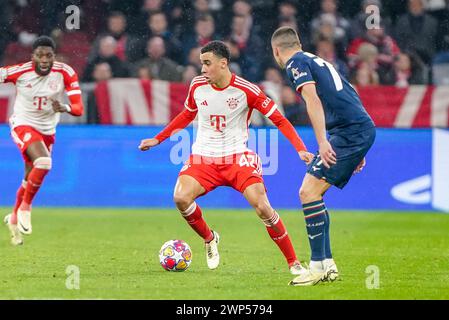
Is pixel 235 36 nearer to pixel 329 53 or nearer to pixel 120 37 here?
pixel 329 53

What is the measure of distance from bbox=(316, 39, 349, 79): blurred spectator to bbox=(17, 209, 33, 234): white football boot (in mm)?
5928

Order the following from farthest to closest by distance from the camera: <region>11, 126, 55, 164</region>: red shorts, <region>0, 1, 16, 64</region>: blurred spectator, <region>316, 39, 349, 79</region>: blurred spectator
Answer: <region>0, 1, 16, 64</region>: blurred spectator → <region>316, 39, 349, 79</region>: blurred spectator → <region>11, 126, 55, 164</region>: red shorts

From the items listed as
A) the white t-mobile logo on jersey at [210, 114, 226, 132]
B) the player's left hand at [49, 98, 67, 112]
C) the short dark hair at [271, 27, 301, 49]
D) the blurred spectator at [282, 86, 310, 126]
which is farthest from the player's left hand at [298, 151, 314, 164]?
the blurred spectator at [282, 86, 310, 126]

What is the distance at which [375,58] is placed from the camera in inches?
643

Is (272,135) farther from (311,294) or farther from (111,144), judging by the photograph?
(311,294)

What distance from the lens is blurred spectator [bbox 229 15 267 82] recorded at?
16.4m

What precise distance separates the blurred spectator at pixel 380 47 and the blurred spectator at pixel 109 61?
332 centimetres

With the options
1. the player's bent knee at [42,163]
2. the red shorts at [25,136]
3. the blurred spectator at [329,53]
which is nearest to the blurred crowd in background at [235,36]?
the blurred spectator at [329,53]

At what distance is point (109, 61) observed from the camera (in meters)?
16.2

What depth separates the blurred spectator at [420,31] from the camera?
53.6 feet

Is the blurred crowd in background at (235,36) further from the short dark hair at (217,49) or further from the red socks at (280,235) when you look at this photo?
the red socks at (280,235)

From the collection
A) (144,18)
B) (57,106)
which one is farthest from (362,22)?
(57,106)

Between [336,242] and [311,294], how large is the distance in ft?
13.1

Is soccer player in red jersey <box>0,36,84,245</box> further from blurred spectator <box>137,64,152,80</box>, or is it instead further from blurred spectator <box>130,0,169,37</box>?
blurred spectator <box>130,0,169,37</box>
